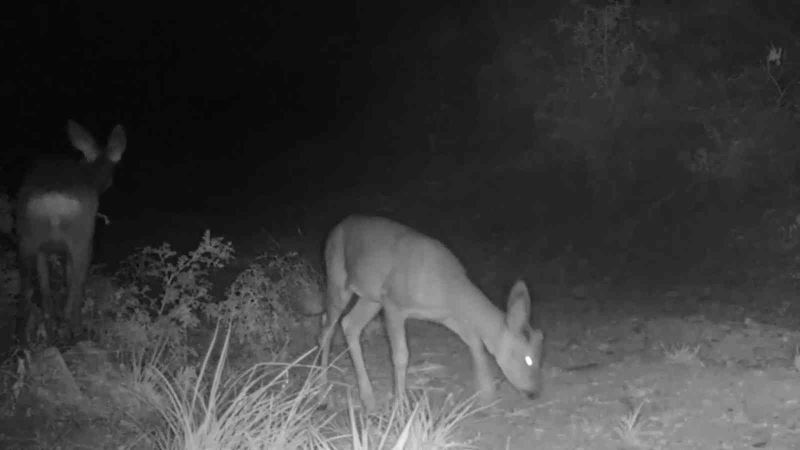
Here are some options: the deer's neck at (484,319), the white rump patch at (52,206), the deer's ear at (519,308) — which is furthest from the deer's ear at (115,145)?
the deer's ear at (519,308)

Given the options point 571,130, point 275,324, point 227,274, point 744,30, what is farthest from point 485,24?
point 275,324

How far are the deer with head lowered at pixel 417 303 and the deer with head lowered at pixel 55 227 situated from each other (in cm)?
230

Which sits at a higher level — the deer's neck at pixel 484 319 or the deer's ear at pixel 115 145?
the deer's ear at pixel 115 145

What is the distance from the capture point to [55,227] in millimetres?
8969

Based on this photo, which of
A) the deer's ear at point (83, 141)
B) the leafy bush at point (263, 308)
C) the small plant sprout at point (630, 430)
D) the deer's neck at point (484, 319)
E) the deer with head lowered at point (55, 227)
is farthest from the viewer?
the leafy bush at point (263, 308)

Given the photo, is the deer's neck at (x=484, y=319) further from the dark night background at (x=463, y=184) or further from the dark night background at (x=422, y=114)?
the dark night background at (x=422, y=114)

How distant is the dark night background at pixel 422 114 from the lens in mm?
16938

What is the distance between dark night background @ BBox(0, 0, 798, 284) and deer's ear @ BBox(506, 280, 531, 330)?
642cm

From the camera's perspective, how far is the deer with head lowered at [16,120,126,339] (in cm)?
895

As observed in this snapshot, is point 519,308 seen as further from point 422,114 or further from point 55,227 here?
point 422,114

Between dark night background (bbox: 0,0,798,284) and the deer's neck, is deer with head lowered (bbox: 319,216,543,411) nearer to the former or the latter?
the deer's neck

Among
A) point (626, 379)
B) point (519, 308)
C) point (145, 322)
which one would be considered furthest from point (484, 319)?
point (145, 322)

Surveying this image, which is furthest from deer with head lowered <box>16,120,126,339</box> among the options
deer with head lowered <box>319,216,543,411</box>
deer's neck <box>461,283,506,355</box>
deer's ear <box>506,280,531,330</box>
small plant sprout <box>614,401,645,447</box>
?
small plant sprout <box>614,401,645,447</box>

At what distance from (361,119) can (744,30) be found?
12934 millimetres
